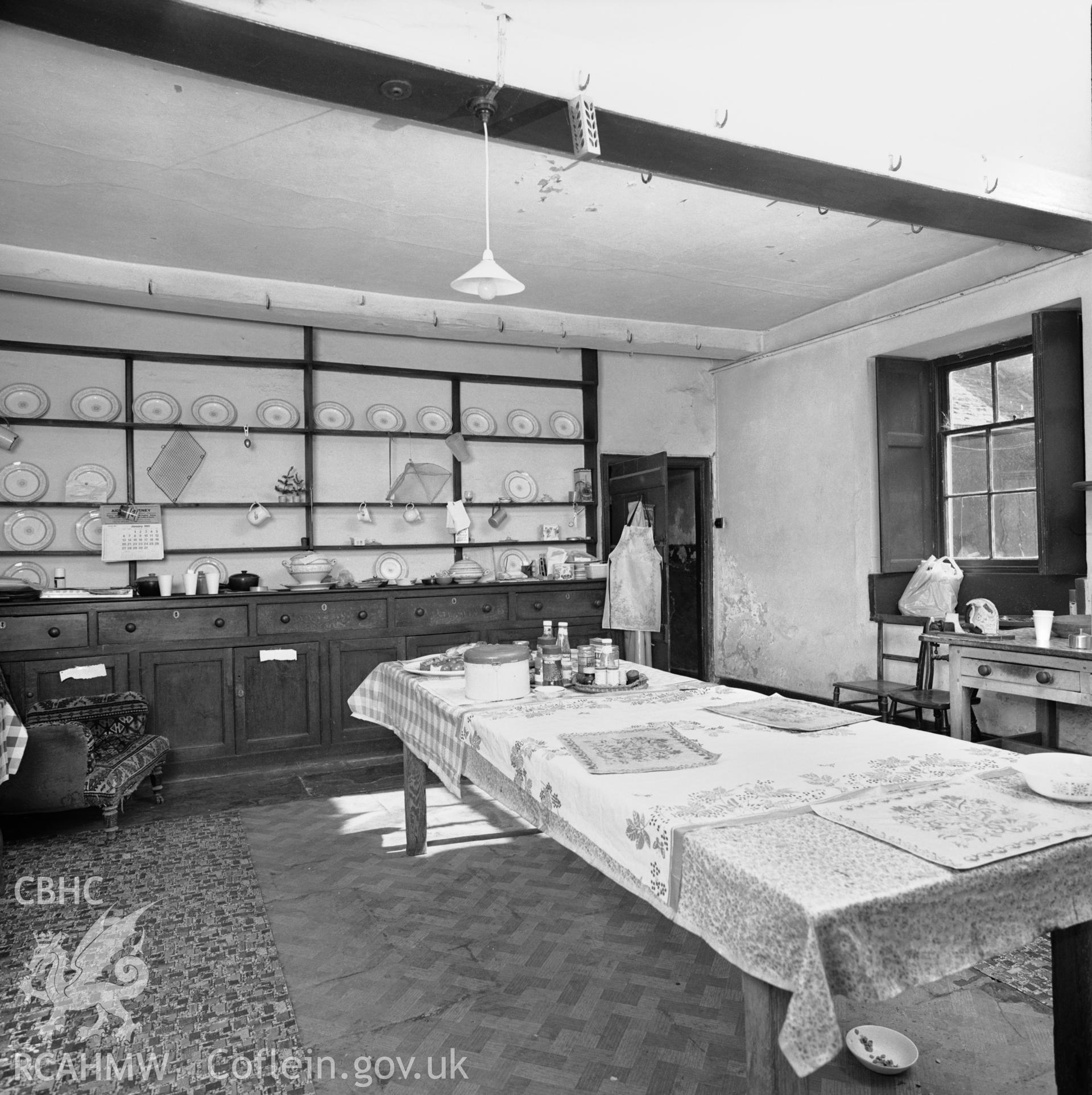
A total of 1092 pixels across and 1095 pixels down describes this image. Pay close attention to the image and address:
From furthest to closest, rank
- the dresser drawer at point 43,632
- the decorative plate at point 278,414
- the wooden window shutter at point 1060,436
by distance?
the decorative plate at point 278,414
the dresser drawer at point 43,632
the wooden window shutter at point 1060,436

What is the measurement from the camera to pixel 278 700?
5199 millimetres

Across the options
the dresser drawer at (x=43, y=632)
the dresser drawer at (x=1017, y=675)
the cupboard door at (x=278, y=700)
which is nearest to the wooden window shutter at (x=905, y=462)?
the dresser drawer at (x=1017, y=675)

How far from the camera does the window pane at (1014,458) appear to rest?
510 centimetres

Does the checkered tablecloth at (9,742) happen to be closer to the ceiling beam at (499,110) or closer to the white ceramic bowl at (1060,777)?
the ceiling beam at (499,110)

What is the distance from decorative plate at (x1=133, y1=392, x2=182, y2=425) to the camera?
5.53m

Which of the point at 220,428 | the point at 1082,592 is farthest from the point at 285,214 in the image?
the point at 1082,592

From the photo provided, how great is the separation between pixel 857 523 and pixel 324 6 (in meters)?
4.76

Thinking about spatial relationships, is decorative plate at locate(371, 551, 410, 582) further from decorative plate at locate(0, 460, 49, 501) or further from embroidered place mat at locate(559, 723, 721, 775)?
embroidered place mat at locate(559, 723, 721, 775)

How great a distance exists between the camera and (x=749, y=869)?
1247mm

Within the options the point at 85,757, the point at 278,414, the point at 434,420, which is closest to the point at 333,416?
the point at 278,414

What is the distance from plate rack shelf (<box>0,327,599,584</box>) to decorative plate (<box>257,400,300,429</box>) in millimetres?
56

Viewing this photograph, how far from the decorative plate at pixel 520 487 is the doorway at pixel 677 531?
2.14 feet

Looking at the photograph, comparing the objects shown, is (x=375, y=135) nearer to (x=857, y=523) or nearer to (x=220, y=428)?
(x=220, y=428)

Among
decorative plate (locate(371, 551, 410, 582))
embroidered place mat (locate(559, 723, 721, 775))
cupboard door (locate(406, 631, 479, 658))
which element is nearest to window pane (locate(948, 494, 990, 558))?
cupboard door (locate(406, 631, 479, 658))
